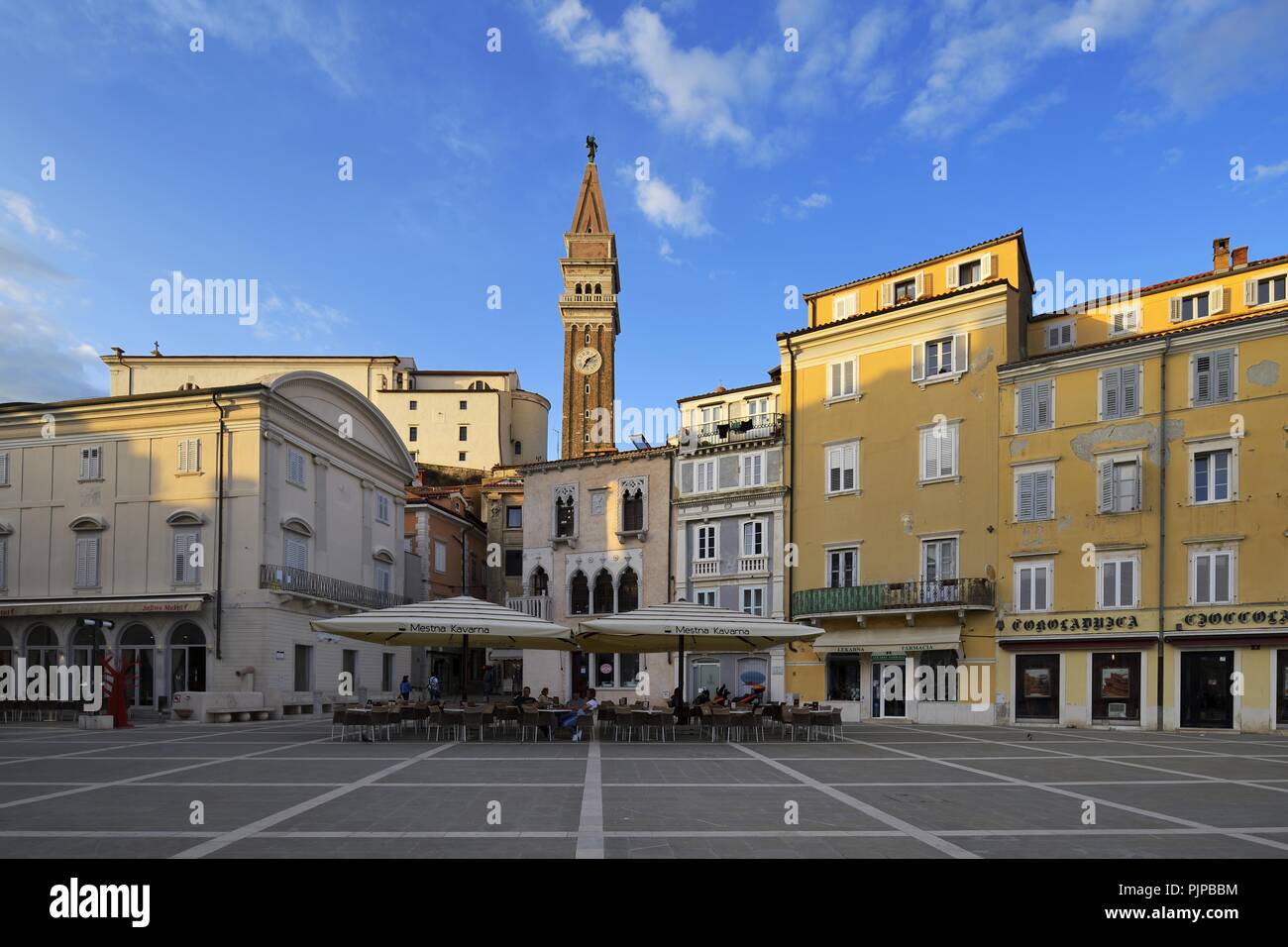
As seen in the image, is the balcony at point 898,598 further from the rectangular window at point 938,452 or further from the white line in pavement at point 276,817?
the white line in pavement at point 276,817

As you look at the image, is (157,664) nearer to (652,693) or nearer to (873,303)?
(652,693)

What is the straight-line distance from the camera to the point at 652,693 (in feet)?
141

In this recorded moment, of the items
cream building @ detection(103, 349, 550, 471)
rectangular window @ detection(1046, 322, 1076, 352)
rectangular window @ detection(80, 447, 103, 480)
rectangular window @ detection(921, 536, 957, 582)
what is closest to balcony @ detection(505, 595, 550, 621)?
rectangular window @ detection(80, 447, 103, 480)

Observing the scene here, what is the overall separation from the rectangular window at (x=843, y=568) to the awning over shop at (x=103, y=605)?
22.1m

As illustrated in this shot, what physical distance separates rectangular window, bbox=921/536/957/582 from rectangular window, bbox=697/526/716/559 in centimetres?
890

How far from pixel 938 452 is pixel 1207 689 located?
1096 cm

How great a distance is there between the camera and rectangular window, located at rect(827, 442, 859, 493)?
128 ft

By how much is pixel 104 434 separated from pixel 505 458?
1528 inches

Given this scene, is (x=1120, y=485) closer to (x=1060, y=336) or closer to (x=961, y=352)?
(x=961, y=352)

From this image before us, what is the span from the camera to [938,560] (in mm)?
36406

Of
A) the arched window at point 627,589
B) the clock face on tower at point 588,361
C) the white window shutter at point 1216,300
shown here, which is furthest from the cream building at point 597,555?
the clock face on tower at point 588,361

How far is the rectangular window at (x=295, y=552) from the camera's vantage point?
39.7 m

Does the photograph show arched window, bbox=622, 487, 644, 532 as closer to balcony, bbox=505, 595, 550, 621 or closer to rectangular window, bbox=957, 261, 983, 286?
balcony, bbox=505, 595, 550, 621
